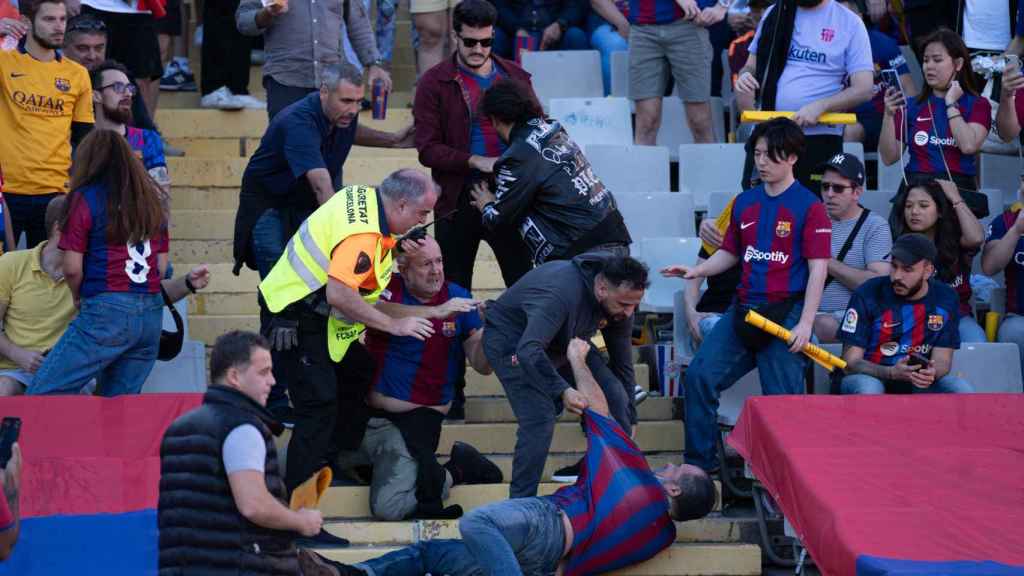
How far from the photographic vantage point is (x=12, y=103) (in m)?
8.85

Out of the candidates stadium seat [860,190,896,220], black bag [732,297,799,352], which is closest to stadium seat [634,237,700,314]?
stadium seat [860,190,896,220]

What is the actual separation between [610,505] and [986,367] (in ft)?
8.01

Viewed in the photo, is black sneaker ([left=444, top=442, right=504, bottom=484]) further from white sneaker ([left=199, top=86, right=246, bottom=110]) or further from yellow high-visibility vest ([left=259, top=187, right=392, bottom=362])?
white sneaker ([left=199, top=86, right=246, bottom=110])

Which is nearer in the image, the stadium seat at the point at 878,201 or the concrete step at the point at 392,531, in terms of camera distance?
the concrete step at the point at 392,531

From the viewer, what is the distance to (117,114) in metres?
8.88

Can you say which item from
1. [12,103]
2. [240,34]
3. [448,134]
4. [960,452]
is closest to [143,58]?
[240,34]

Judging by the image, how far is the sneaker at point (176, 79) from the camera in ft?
38.4

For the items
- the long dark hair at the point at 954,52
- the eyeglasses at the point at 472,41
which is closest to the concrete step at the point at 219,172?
the eyeglasses at the point at 472,41

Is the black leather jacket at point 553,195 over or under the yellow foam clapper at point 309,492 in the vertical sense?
over

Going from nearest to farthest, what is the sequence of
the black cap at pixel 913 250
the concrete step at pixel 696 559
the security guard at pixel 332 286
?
the concrete step at pixel 696 559 → the security guard at pixel 332 286 → the black cap at pixel 913 250

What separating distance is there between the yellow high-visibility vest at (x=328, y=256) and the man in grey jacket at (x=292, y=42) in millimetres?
2381

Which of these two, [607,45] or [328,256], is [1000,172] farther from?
[328,256]

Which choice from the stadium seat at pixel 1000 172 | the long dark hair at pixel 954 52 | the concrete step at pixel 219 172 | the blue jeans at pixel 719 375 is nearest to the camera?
the blue jeans at pixel 719 375

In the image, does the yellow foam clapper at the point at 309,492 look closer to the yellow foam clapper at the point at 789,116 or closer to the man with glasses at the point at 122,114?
the man with glasses at the point at 122,114
